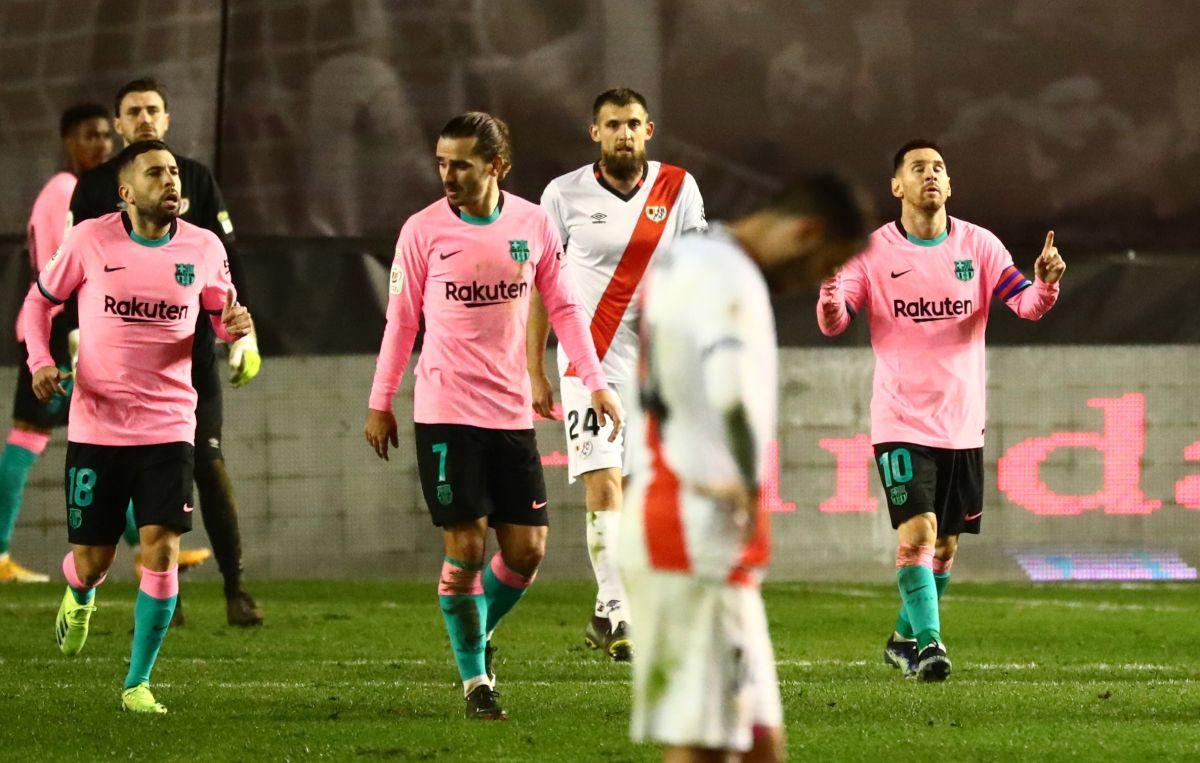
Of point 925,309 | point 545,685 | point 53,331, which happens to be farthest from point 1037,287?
point 53,331

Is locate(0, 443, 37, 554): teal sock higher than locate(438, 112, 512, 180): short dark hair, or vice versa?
locate(438, 112, 512, 180): short dark hair

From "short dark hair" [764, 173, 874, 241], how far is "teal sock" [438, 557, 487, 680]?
9.37 ft

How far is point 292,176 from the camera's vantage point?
10.8 m

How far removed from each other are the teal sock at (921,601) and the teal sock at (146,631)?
2519 millimetres

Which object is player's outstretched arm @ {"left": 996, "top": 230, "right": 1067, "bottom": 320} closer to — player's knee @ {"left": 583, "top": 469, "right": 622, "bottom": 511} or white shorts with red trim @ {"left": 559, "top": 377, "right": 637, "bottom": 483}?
white shorts with red trim @ {"left": 559, "top": 377, "right": 637, "bottom": 483}

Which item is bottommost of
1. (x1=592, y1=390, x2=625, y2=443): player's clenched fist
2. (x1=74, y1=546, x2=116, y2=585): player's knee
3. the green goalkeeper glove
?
(x1=74, y1=546, x2=116, y2=585): player's knee

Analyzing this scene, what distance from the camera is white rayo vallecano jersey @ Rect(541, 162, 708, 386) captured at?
7.69m

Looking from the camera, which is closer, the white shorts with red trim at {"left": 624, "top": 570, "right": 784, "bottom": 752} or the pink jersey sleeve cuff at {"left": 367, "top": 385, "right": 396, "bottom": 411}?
the white shorts with red trim at {"left": 624, "top": 570, "right": 784, "bottom": 752}

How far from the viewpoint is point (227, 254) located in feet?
26.1

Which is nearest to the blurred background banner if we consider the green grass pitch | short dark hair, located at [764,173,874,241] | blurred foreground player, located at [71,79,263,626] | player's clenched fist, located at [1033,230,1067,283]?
the green grass pitch

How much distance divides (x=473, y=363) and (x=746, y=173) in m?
5.02

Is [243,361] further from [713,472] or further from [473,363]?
[713,472]

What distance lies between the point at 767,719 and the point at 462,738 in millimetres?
2395

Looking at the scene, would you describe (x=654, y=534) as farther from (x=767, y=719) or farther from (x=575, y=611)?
(x=575, y=611)
